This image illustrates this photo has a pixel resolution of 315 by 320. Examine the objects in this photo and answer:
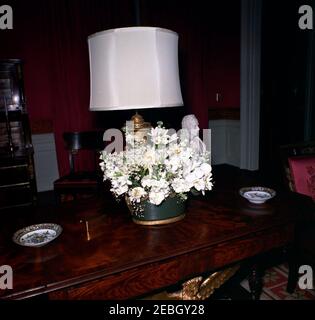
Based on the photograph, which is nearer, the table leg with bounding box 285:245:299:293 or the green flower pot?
the green flower pot

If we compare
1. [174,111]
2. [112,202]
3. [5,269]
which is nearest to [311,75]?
[174,111]

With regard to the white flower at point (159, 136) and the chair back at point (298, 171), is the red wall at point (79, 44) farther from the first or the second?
the white flower at point (159, 136)

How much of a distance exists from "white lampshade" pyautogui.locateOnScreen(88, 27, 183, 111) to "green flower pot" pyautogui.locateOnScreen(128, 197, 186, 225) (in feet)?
1.28

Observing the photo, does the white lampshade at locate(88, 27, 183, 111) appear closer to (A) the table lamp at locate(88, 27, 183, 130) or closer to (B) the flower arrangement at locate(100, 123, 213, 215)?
(A) the table lamp at locate(88, 27, 183, 130)

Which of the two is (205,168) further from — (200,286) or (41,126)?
(41,126)

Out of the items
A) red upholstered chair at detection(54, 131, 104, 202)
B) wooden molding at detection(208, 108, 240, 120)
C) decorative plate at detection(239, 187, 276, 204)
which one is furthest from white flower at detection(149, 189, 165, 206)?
wooden molding at detection(208, 108, 240, 120)

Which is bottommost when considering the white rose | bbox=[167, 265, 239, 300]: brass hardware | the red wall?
bbox=[167, 265, 239, 300]: brass hardware

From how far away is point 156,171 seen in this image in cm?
121

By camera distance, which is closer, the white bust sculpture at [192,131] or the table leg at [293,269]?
the white bust sculpture at [192,131]

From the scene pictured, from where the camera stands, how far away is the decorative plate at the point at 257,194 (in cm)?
146

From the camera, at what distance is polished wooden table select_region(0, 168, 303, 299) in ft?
3.20

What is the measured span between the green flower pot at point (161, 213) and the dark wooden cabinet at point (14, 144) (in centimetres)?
207

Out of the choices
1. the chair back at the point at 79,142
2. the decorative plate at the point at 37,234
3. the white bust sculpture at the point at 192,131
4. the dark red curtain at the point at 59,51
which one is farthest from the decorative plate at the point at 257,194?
the dark red curtain at the point at 59,51

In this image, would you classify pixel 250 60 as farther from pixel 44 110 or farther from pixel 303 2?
pixel 44 110
